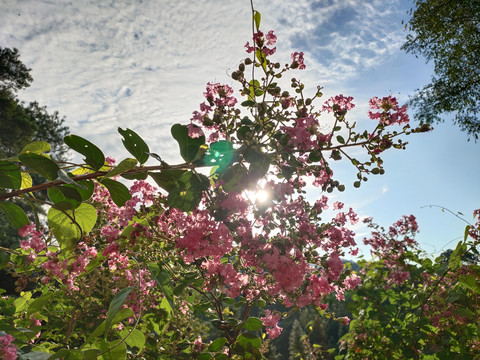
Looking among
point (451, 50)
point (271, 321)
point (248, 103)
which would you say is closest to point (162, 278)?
point (248, 103)

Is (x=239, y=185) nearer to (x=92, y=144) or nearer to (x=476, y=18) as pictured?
(x=92, y=144)

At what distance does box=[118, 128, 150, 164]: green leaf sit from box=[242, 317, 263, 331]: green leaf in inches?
33.1

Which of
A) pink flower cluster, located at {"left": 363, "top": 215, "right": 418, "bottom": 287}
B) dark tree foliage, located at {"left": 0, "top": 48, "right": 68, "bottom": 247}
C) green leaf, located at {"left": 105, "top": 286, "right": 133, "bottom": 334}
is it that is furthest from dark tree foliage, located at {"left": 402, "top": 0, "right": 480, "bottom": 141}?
dark tree foliage, located at {"left": 0, "top": 48, "right": 68, "bottom": 247}

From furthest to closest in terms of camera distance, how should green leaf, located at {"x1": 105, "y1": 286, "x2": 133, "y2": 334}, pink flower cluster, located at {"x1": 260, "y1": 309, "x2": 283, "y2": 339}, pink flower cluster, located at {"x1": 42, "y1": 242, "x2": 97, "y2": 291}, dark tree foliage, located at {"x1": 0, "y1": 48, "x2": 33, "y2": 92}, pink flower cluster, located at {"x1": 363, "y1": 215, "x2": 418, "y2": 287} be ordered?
1. dark tree foliage, located at {"x1": 0, "y1": 48, "x2": 33, "y2": 92}
2. pink flower cluster, located at {"x1": 363, "y1": 215, "x2": 418, "y2": 287}
3. pink flower cluster, located at {"x1": 260, "y1": 309, "x2": 283, "y2": 339}
4. pink flower cluster, located at {"x1": 42, "y1": 242, "x2": 97, "y2": 291}
5. green leaf, located at {"x1": 105, "y1": 286, "x2": 133, "y2": 334}

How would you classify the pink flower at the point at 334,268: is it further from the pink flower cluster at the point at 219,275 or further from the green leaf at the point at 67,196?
the green leaf at the point at 67,196

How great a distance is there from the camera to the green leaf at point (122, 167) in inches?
35.2

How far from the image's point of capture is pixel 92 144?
869 millimetres

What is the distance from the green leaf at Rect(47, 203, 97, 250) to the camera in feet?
3.24

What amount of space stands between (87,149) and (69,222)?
28 cm

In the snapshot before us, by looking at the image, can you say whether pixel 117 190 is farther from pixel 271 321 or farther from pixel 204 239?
pixel 271 321

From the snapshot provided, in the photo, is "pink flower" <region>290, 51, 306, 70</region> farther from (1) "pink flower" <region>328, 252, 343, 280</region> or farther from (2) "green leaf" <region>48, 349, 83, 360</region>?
(2) "green leaf" <region>48, 349, 83, 360</region>

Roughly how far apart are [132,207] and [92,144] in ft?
3.25

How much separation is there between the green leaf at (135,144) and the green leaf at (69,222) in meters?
0.23

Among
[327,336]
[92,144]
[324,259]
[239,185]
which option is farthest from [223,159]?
[327,336]
